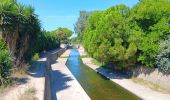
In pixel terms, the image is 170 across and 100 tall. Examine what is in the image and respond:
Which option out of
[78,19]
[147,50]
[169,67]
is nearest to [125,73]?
[147,50]

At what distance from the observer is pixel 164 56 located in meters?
20.6

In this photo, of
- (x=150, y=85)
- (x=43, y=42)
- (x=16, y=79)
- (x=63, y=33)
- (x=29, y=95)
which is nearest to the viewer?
(x=29, y=95)

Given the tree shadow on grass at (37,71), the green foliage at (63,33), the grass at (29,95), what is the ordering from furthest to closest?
the green foliage at (63,33) < the tree shadow on grass at (37,71) < the grass at (29,95)

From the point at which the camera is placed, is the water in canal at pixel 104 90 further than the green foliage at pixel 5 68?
Yes

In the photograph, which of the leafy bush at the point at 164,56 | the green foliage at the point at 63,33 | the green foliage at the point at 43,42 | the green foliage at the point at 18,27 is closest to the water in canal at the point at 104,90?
the leafy bush at the point at 164,56

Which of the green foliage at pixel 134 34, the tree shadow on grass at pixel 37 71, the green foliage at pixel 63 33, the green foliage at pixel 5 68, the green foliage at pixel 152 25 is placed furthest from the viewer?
the green foliage at pixel 63 33

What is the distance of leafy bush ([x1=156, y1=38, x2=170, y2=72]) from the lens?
20141 mm

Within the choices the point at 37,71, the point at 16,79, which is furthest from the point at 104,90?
the point at 16,79

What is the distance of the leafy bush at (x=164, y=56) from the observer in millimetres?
20141

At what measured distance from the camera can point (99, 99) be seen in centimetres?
1933

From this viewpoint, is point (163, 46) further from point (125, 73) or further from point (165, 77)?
point (125, 73)

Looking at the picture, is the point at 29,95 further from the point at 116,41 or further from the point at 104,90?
the point at 116,41

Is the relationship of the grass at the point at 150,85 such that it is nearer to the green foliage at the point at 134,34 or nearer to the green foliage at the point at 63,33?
the green foliage at the point at 134,34

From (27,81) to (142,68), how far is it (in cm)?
1171
